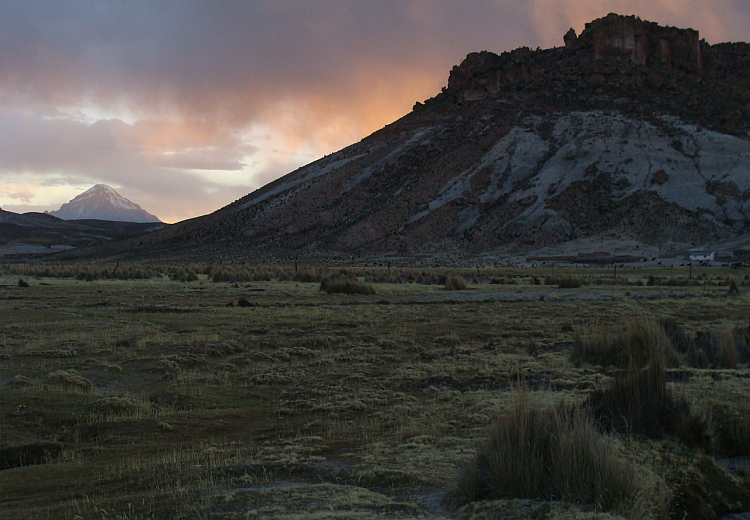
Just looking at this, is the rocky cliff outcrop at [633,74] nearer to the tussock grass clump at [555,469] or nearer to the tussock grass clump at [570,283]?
the tussock grass clump at [570,283]

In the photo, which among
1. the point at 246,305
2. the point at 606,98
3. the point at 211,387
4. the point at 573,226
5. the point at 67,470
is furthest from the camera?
the point at 606,98

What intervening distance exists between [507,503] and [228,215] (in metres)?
116

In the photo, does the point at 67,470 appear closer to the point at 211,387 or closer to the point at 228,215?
the point at 211,387

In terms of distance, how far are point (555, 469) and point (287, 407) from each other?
5370 mm

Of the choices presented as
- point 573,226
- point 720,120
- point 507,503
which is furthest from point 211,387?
point 720,120

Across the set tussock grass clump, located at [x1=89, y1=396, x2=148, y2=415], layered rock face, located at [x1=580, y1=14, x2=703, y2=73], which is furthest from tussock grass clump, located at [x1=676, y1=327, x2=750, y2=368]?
layered rock face, located at [x1=580, y1=14, x2=703, y2=73]

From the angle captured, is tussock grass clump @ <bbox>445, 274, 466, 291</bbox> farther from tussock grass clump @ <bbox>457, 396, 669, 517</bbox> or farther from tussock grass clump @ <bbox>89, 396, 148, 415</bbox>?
tussock grass clump @ <bbox>457, 396, 669, 517</bbox>

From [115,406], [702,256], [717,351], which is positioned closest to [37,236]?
[702,256]

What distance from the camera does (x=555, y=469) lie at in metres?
5.14

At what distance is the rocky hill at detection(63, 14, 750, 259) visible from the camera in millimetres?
78688

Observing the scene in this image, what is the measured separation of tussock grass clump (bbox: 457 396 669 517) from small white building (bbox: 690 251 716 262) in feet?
207

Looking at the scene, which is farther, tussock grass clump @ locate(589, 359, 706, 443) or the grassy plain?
tussock grass clump @ locate(589, 359, 706, 443)

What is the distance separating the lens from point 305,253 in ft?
291

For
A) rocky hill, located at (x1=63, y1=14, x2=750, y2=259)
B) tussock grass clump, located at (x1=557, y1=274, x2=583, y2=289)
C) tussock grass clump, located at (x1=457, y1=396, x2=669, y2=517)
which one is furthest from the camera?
rocky hill, located at (x1=63, y1=14, x2=750, y2=259)
